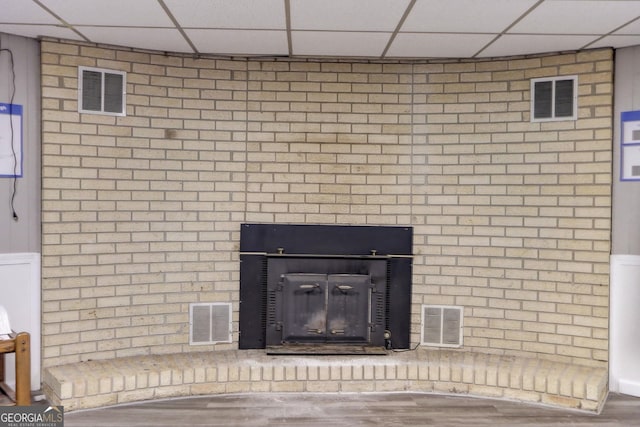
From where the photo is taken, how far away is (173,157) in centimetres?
374

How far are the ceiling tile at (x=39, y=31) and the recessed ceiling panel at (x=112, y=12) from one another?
0.61ft

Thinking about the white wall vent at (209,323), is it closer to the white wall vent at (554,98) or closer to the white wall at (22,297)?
the white wall at (22,297)

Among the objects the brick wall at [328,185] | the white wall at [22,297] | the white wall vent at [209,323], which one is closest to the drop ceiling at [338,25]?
the brick wall at [328,185]

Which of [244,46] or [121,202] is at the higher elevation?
[244,46]

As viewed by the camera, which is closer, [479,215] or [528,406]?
[528,406]

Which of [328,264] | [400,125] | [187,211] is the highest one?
[400,125]

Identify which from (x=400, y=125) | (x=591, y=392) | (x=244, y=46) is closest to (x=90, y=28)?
(x=244, y=46)

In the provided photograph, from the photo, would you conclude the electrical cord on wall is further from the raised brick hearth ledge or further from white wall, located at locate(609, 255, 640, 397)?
white wall, located at locate(609, 255, 640, 397)

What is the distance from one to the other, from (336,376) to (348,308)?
0.49m

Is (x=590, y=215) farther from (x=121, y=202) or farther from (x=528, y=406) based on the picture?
(x=121, y=202)

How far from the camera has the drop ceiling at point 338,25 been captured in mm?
2793

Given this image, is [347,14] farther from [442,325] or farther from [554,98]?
[442,325]

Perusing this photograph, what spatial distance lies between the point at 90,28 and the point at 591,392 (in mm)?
3872

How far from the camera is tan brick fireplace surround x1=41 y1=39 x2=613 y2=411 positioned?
11.4 ft
